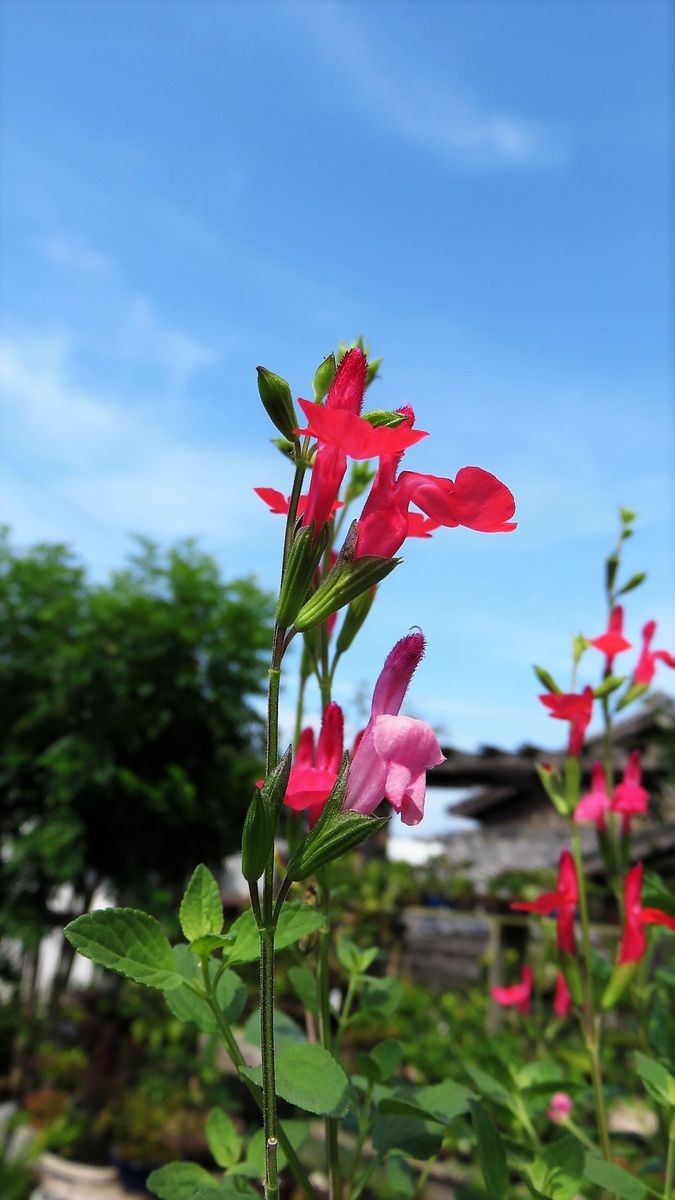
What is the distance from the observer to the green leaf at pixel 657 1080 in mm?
780

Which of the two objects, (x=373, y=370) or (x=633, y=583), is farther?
(x=633, y=583)

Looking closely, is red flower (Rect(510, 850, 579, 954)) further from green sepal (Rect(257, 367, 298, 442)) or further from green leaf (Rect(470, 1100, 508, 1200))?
green sepal (Rect(257, 367, 298, 442))

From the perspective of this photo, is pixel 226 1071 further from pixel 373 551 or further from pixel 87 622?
pixel 373 551

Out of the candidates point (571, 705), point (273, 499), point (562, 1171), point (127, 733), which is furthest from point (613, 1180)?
point (127, 733)

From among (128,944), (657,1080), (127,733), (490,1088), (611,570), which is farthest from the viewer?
(127,733)

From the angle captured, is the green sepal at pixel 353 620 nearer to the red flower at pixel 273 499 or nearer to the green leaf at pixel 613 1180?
the red flower at pixel 273 499

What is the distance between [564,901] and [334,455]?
2.25ft

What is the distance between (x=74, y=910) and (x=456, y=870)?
10.6 feet

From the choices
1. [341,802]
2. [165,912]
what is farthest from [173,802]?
[341,802]

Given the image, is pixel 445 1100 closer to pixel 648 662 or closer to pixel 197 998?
pixel 197 998

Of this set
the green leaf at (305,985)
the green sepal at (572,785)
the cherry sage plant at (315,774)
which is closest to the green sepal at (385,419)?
the cherry sage plant at (315,774)

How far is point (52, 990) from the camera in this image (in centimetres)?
504

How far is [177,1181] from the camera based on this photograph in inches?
28.1

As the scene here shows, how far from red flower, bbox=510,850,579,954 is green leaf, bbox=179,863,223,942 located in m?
0.47
